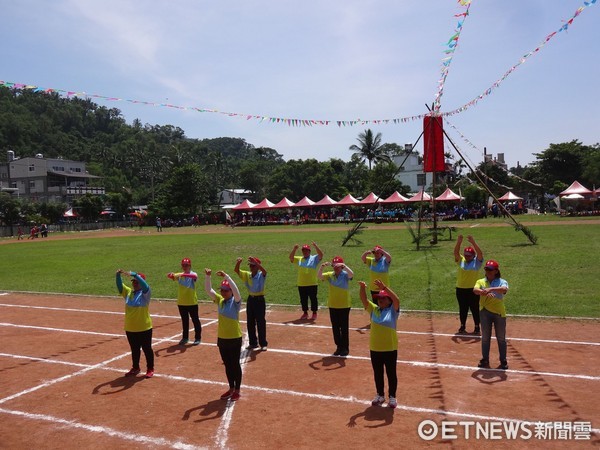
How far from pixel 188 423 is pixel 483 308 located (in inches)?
207

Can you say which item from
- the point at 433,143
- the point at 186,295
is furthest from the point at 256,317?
the point at 433,143

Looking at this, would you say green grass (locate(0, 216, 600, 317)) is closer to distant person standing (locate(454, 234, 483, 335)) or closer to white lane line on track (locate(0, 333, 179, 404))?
distant person standing (locate(454, 234, 483, 335))

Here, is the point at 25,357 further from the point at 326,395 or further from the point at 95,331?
the point at 326,395

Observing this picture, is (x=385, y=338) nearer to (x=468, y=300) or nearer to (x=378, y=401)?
(x=378, y=401)

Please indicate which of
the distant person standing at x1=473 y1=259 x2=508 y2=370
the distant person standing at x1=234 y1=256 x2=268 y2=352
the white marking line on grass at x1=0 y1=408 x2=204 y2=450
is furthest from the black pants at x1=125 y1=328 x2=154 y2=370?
the distant person standing at x1=473 y1=259 x2=508 y2=370

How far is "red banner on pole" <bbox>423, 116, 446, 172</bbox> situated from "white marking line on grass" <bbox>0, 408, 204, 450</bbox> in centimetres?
1984

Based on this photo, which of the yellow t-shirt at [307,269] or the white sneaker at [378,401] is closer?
the white sneaker at [378,401]

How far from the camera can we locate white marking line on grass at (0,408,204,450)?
6.11 m

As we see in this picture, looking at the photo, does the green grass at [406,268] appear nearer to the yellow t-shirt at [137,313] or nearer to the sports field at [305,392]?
the sports field at [305,392]

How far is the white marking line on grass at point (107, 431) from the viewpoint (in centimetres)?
611

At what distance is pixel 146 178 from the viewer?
107 metres

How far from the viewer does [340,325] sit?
30.9 feet

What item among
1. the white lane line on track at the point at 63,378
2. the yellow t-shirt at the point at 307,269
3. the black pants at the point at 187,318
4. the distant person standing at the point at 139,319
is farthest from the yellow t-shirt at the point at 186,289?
the yellow t-shirt at the point at 307,269

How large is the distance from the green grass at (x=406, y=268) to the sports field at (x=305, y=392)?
210cm
